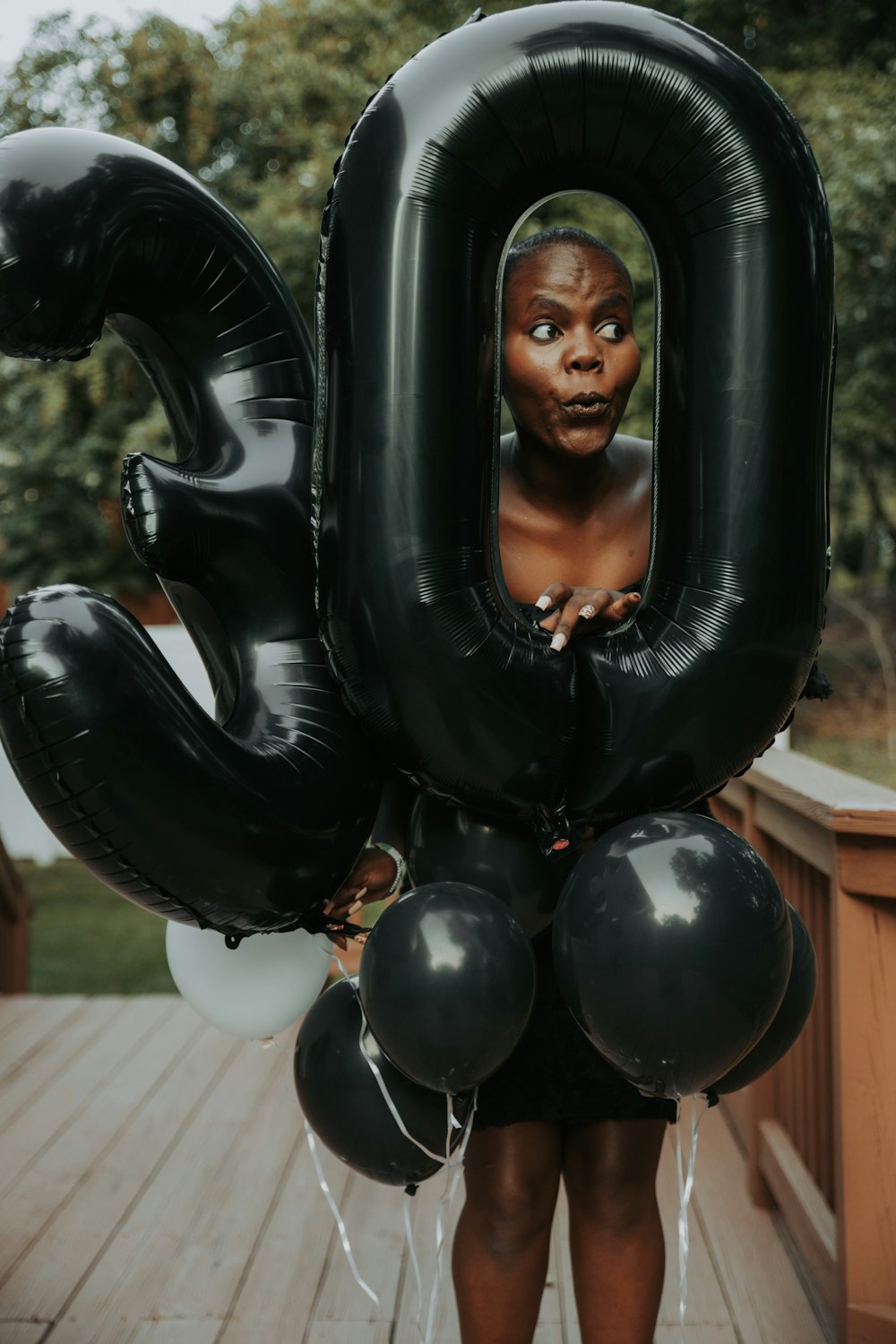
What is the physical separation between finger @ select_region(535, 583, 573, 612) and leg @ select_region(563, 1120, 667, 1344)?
0.61 meters

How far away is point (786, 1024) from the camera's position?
1323mm

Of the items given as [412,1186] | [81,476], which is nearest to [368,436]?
[412,1186]

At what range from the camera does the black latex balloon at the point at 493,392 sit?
3.64 feet

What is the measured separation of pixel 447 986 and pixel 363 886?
0.97 ft

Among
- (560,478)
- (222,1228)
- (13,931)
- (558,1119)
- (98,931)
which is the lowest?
(98,931)

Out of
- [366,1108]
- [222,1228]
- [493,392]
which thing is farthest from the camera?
[222,1228]

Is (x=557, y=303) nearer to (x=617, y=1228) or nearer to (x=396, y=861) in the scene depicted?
(x=396, y=861)

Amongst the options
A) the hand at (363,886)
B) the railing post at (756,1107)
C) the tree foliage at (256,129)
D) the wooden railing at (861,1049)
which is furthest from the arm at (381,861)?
the tree foliage at (256,129)

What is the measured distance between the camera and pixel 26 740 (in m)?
1.08

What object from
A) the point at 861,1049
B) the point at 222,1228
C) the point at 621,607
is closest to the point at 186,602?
the point at 621,607

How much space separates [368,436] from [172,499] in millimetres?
237

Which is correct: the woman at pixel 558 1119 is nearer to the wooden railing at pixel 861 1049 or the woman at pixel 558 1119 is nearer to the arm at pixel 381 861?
the arm at pixel 381 861

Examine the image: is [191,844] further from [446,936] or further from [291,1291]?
[291,1291]

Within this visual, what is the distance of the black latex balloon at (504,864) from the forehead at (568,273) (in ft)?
1.80
